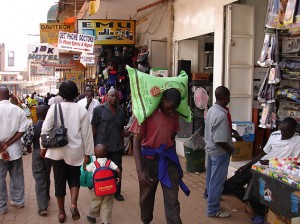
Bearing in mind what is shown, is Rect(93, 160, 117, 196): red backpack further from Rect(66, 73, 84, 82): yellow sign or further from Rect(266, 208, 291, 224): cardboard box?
Rect(66, 73, 84, 82): yellow sign

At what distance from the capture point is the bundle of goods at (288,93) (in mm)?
6234

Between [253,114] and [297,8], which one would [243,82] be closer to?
[253,114]

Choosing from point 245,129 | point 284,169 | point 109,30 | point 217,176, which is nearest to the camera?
point 284,169

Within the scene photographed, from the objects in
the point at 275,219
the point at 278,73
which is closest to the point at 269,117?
the point at 278,73

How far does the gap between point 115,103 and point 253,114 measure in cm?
313

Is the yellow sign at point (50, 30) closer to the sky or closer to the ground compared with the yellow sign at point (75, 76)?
closer to the sky

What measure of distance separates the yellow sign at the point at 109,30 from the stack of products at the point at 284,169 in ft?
27.3

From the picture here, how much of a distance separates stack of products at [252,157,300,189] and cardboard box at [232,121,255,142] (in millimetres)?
2473

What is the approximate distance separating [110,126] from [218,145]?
168 centimetres

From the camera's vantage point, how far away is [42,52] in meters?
17.5

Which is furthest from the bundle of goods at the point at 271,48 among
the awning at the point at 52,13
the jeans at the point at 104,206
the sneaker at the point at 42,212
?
the awning at the point at 52,13

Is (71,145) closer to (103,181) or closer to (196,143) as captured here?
(103,181)

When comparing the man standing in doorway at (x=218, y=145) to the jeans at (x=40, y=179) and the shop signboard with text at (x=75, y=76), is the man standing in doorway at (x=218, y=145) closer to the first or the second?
the jeans at (x=40, y=179)

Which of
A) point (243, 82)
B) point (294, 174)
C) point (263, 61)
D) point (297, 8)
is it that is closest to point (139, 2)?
point (243, 82)
